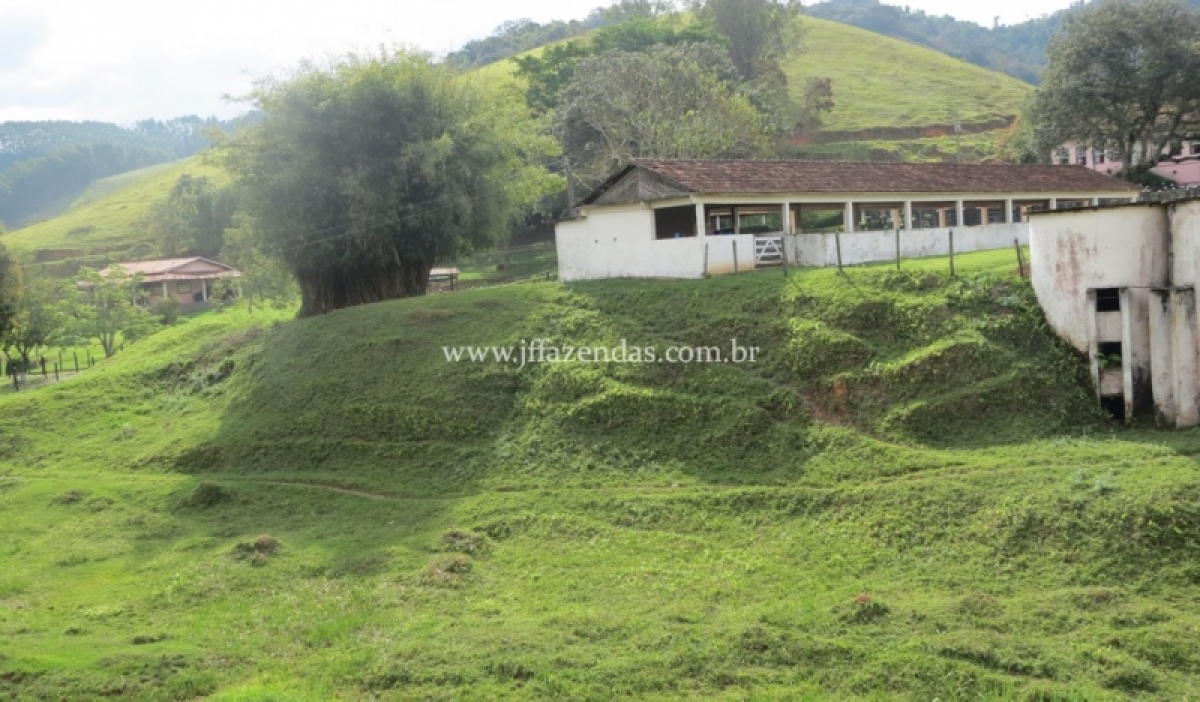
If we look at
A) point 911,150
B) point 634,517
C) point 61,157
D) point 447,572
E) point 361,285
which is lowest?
point 447,572

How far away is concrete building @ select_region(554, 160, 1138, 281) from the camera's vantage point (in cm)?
2423

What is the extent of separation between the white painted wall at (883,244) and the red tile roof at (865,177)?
2.19 metres

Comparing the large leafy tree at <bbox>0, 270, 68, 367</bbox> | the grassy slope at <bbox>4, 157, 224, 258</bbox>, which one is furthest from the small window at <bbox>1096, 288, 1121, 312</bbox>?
the grassy slope at <bbox>4, 157, 224, 258</bbox>

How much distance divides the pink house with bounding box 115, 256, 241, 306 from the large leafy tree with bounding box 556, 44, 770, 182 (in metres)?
24.3

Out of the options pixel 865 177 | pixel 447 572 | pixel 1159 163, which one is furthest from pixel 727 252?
pixel 1159 163

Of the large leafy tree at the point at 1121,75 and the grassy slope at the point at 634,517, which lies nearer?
the grassy slope at the point at 634,517

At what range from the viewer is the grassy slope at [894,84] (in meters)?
68.9

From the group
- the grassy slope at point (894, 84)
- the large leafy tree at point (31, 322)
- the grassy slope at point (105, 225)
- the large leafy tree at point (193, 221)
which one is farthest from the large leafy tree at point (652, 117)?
the grassy slope at point (105, 225)

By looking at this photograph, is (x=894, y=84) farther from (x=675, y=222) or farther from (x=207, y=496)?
(x=207, y=496)

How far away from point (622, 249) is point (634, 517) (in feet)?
38.8

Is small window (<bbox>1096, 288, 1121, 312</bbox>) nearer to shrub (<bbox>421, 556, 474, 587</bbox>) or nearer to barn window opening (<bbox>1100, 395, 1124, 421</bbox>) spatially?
barn window opening (<bbox>1100, 395, 1124, 421</bbox>)

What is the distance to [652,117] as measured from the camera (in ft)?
140

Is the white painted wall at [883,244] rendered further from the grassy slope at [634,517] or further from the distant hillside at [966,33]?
the distant hillside at [966,33]

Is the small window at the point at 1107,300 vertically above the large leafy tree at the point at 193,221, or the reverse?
the large leafy tree at the point at 193,221
